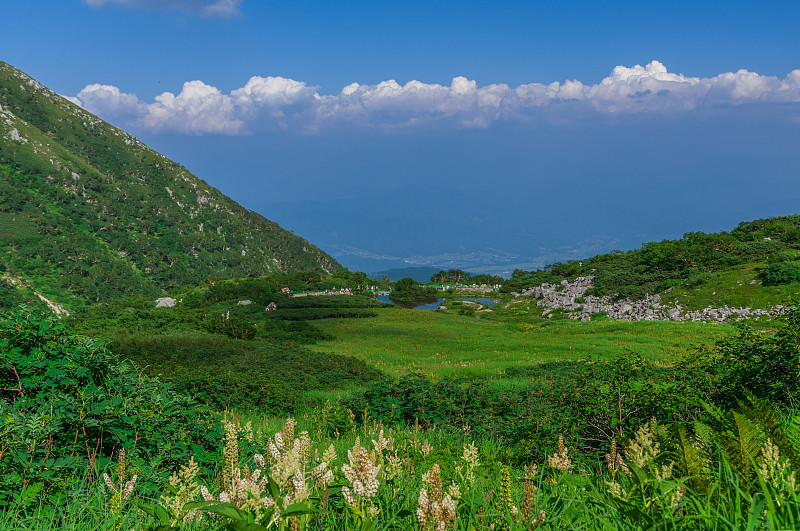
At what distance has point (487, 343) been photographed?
36438 mm

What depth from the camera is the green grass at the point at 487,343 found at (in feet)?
87.9

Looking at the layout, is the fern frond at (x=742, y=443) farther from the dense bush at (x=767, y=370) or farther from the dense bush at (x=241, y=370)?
the dense bush at (x=241, y=370)

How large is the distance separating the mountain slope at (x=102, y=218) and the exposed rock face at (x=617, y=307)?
75.4 metres

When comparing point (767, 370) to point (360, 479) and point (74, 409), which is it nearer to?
point (360, 479)

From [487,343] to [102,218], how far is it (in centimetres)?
10282

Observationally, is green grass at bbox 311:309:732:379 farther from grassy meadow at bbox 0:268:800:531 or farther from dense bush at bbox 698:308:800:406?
dense bush at bbox 698:308:800:406

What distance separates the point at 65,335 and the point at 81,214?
117 m

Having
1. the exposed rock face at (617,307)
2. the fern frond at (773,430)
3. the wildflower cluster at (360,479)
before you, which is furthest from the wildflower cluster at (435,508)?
the exposed rock face at (617,307)

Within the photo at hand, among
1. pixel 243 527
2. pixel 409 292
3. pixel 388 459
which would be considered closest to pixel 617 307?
pixel 409 292

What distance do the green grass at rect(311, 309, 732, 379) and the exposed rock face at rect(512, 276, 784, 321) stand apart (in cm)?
623

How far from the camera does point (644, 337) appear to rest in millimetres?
31484

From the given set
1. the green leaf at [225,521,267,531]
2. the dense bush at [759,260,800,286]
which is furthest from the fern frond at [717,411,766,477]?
the dense bush at [759,260,800,286]

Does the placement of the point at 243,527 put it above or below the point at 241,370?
above

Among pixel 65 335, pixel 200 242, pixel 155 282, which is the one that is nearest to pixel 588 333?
pixel 65 335
